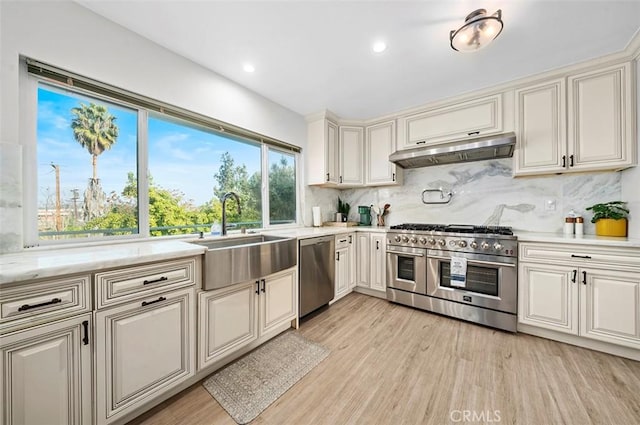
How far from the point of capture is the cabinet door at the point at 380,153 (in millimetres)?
3236

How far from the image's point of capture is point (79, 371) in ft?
3.52

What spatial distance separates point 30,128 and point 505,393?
3.41 m

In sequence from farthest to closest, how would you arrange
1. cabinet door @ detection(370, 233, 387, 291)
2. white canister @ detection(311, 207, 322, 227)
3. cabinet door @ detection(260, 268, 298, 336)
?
1. white canister @ detection(311, 207, 322, 227)
2. cabinet door @ detection(370, 233, 387, 291)
3. cabinet door @ detection(260, 268, 298, 336)

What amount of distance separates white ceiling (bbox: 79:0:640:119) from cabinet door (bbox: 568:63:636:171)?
22 cm

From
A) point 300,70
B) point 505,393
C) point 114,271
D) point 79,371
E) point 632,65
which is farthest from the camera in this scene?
point 300,70

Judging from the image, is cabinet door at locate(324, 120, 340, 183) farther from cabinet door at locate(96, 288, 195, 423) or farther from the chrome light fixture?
cabinet door at locate(96, 288, 195, 423)

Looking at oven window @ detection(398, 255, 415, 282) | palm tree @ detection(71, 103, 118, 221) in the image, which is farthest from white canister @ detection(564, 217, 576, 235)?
palm tree @ detection(71, 103, 118, 221)

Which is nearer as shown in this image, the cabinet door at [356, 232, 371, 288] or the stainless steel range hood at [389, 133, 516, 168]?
the stainless steel range hood at [389, 133, 516, 168]

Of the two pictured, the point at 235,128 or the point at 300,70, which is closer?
the point at 300,70

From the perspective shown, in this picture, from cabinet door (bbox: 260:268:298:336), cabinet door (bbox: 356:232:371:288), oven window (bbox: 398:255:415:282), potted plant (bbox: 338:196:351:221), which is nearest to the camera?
cabinet door (bbox: 260:268:298:336)

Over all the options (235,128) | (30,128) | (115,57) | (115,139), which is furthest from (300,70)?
(30,128)

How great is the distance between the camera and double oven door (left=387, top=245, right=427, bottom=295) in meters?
2.66

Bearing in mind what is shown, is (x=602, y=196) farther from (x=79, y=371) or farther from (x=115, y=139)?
(x=115, y=139)

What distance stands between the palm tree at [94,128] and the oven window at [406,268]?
3.04m
